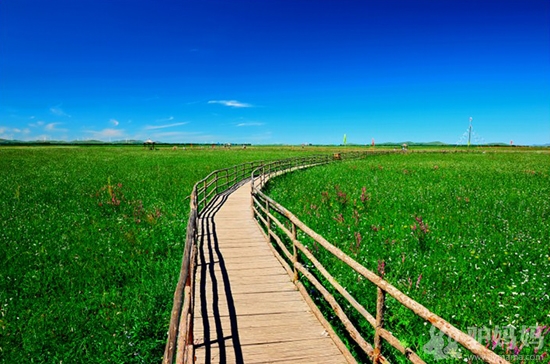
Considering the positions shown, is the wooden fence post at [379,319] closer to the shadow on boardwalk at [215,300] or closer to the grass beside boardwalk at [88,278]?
the shadow on boardwalk at [215,300]

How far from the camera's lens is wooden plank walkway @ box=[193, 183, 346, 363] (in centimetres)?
438

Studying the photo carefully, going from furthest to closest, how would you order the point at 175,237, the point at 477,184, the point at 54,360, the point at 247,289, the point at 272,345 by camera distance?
the point at 477,184, the point at 175,237, the point at 247,289, the point at 54,360, the point at 272,345

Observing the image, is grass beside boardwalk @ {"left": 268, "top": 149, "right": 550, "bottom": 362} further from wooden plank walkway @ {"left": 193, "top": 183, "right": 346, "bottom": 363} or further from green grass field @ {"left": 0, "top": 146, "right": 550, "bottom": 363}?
wooden plank walkway @ {"left": 193, "top": 183, "right": 346, "bottom": 363}

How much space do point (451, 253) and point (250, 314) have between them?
6361 millimetres

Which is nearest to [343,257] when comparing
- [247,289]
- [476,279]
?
[247,289]

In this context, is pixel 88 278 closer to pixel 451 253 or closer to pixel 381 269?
pixel 381 269

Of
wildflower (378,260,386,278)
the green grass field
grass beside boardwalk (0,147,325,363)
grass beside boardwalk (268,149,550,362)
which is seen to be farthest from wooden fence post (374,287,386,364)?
grass beside boardwalk (0,147,325,363)

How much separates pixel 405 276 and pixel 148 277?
6.65m

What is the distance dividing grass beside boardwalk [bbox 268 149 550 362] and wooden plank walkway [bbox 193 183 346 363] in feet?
4.36

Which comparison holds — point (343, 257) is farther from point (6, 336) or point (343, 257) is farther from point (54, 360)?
point (6, 336)

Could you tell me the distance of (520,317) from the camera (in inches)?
216

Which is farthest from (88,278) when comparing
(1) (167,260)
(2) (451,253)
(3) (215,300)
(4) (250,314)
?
(2) (451,253)

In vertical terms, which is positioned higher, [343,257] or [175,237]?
[343,257]

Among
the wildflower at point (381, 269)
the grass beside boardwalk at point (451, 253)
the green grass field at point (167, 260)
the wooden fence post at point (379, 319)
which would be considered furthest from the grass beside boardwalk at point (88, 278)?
the wildflower at point (381, 269)
